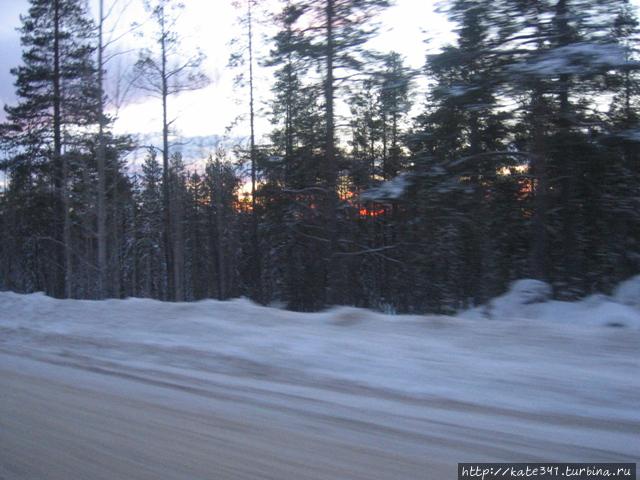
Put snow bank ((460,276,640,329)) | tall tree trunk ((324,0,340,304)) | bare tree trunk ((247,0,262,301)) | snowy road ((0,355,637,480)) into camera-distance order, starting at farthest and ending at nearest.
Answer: bare tree trunk ((247,0,262,301)) < tall tree trunk ((324,0,340,304)) < snow bank ((460,276,640,329)) < snowy road ((0,355,637,480))

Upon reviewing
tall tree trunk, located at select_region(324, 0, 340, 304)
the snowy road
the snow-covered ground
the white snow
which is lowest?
the snowy road

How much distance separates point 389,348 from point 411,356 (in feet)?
1.40

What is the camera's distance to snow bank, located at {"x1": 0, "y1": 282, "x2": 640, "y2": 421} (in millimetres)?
4871

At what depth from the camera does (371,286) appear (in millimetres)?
32656

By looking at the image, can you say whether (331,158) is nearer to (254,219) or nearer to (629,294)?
(629,294)

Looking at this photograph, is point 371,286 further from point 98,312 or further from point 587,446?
point 587,446

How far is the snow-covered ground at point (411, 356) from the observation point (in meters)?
4.40

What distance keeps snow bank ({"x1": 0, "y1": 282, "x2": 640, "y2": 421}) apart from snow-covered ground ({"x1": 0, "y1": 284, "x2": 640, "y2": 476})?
2cm

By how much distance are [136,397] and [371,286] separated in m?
27.9

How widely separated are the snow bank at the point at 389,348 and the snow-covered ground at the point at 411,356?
2 centimetres

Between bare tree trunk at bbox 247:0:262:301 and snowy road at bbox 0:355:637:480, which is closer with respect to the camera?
snowy road at bbox 0:355:637:480

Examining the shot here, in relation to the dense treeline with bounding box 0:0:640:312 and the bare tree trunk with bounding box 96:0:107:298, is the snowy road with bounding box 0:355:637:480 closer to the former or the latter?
the dense treeline with bounding box 0:0:640:312

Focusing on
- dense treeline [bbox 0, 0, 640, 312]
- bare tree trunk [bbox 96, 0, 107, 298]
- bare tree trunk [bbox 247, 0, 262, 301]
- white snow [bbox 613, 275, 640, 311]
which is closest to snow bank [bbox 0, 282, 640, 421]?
white snow [bbox 613, 275, 640, 311]

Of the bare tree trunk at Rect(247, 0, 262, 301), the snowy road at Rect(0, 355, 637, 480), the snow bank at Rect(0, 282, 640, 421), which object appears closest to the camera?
the snowy road at Rect(0, 355, 637, 480)
